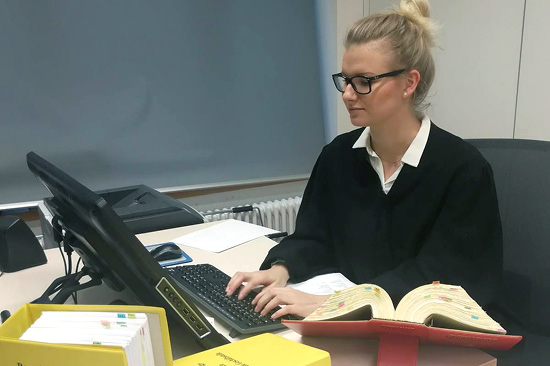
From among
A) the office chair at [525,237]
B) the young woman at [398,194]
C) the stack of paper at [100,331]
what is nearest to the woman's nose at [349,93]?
the young woman at [398,194]

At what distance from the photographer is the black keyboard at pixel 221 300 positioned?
900mm

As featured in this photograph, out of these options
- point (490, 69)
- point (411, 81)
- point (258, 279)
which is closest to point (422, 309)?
point (258, 279)

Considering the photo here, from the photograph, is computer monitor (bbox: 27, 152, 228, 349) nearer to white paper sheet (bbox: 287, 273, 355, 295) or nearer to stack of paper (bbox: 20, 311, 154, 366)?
stack of paper (bbox: 20, 311, 154, 366)

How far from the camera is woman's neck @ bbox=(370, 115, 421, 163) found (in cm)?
128

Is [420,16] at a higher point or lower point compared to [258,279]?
higher

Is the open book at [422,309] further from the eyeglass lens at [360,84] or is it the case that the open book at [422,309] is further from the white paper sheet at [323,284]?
the eyeglass lens at [360,84]

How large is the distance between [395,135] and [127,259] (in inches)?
32.2

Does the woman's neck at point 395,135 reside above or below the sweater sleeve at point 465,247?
above

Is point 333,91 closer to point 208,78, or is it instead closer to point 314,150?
point 314,150

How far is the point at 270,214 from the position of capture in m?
2.62

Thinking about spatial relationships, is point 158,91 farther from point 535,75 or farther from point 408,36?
point 535,75

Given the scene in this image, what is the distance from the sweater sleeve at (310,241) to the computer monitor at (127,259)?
1.43 ft

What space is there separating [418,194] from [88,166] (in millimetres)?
1657

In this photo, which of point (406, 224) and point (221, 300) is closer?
point (221, 300)
